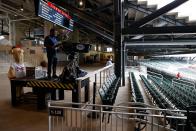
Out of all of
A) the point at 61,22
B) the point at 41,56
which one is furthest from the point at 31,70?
the point at 41,56

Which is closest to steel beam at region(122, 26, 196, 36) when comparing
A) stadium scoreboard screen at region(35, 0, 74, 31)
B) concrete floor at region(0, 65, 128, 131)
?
stadium scoreboard screen at region(35, 0, 74, 31)

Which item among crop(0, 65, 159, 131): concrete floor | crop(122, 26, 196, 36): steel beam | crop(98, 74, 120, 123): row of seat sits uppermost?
crop(122, 26, 196, 36): steel beam

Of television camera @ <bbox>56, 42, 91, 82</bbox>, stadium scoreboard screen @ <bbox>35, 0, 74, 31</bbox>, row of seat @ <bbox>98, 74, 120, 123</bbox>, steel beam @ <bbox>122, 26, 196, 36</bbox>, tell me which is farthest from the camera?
steel beam @ <bbox>122, 26, 196, 36</bbox>

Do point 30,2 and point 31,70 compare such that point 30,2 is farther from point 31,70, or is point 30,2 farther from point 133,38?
point 31,70

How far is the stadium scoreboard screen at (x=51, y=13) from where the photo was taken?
696 centimetres

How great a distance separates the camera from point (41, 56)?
26422 mm

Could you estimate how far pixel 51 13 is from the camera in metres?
7.82

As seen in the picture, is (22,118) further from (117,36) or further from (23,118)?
(117,36)

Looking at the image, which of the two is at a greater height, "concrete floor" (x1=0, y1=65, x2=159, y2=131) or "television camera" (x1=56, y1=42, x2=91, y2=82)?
"television camera" (x1=56, y1=42, x2=91, y2=82)

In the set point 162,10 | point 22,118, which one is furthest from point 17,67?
point 162,10

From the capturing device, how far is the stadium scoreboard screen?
6957 mm

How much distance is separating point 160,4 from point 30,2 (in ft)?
36.4

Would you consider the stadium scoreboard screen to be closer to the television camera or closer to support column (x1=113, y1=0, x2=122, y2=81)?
the television camera

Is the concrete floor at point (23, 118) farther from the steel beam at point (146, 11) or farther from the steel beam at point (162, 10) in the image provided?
the steel beam at point (146, 11)
